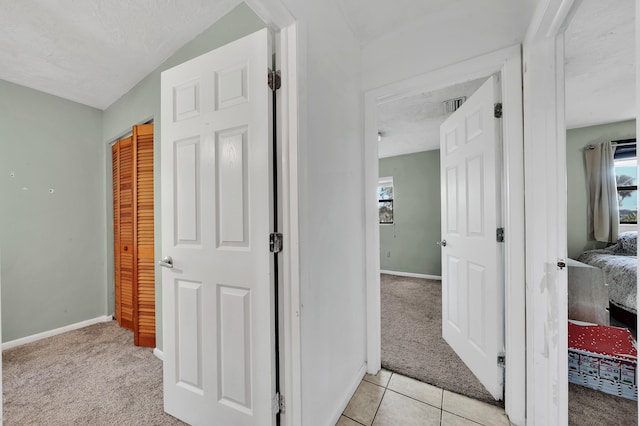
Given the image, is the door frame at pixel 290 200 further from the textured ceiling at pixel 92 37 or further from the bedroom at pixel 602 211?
the bedroom at pixel 602 211

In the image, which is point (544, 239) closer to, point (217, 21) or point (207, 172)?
point (207, 172)

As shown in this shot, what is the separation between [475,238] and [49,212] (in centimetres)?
387

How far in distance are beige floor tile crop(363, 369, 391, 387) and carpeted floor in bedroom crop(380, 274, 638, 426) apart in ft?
0.26

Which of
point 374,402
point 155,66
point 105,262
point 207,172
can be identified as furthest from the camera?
point 105,262

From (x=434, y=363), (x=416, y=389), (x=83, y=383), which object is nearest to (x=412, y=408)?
(x=416, y=389)

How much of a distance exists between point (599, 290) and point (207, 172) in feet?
10.1

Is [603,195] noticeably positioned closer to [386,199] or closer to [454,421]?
[386,199]

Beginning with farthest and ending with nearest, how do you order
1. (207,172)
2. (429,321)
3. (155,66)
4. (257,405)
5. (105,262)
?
1. (105,262)
2. (429,321)
3. (155,66)
4. (207,172)
5. (257,405)

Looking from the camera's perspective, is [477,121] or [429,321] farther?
[429,321]

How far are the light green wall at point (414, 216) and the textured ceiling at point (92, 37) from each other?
3.97 metres

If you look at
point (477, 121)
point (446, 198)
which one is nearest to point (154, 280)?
point (446, 198)

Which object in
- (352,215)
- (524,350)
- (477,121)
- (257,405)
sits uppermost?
(477,121)

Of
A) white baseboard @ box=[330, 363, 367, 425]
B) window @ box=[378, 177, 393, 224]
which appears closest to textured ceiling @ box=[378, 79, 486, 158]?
window @ box=[378, 177, 393, 224]

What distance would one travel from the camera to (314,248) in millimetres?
1401
